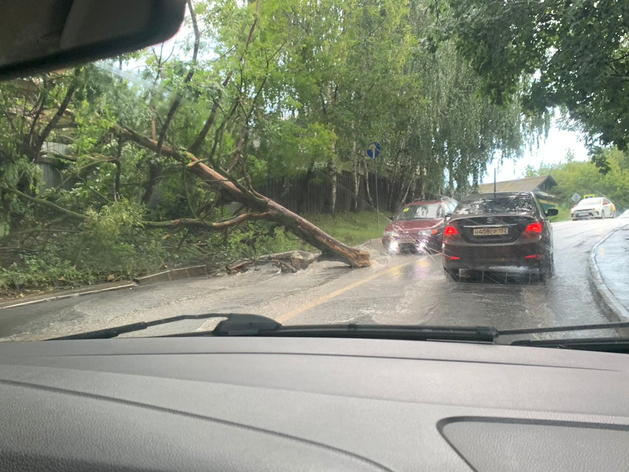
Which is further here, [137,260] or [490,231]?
[137,260]

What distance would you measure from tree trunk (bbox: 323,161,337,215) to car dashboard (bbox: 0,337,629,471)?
18280 mm

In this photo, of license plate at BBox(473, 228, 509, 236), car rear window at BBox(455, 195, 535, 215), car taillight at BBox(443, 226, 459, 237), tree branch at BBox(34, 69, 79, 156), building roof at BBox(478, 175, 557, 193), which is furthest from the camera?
building roof at BBox(478, 175, 557, 193)

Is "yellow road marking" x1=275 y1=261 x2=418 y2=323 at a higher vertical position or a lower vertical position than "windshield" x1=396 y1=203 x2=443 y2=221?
lower

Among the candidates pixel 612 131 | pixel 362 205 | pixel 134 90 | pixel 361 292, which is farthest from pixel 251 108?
pixel 362 205

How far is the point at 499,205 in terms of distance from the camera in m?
9.09

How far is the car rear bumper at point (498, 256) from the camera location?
332 inches

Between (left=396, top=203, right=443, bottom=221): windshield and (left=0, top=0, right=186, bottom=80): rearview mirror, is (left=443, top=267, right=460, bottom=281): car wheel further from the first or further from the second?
(left=0, top=0, right=186, bottom=80): rearview mirror

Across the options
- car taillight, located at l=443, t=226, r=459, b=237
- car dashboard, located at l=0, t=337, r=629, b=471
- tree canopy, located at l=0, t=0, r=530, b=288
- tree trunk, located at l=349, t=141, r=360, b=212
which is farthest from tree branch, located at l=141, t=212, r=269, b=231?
tree trunk, located at l=349, t=141, r=360, b=212

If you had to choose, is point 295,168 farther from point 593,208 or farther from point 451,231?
point 593,208

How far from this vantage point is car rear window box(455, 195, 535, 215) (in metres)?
8.87

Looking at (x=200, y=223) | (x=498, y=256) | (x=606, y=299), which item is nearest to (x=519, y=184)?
(x=498, y=256)

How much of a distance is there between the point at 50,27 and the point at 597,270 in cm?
891

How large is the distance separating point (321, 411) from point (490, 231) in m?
7.53

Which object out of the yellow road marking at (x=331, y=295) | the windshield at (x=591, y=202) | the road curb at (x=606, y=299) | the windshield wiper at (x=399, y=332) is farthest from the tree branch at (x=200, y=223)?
the windshield at (x=591, y=202)
